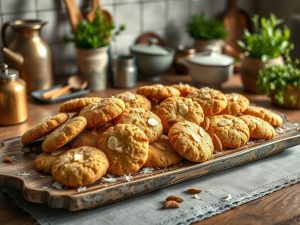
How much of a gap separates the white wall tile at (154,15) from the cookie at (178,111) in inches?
37.2

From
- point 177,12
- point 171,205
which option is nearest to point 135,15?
point 177,12

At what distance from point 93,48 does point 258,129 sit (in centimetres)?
74

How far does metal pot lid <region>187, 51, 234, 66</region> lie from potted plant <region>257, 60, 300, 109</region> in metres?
0.17

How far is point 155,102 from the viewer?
4.09 ft

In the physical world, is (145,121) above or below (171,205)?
above

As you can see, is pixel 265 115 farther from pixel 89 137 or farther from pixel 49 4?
pixel 49 4

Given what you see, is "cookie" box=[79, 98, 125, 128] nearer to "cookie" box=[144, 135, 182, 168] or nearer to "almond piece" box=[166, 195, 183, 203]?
"cookie" box=[144, 135, 182, 168]

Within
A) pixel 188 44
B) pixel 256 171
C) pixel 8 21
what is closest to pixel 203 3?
pixel 188 44

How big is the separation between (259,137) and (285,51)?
65 cm

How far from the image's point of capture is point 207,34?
2.03 metres

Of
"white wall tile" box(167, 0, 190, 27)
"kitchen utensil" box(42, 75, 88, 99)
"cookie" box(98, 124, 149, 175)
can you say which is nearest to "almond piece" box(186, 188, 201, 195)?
"cookie" box(98, 124, 149, 175)

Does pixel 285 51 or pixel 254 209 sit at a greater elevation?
Answer: pixel 285 51

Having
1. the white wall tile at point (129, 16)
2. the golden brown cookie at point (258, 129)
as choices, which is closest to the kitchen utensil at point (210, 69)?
the white wall tile at point (129, 16)

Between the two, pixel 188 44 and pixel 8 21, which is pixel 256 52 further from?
pixel 8 21
